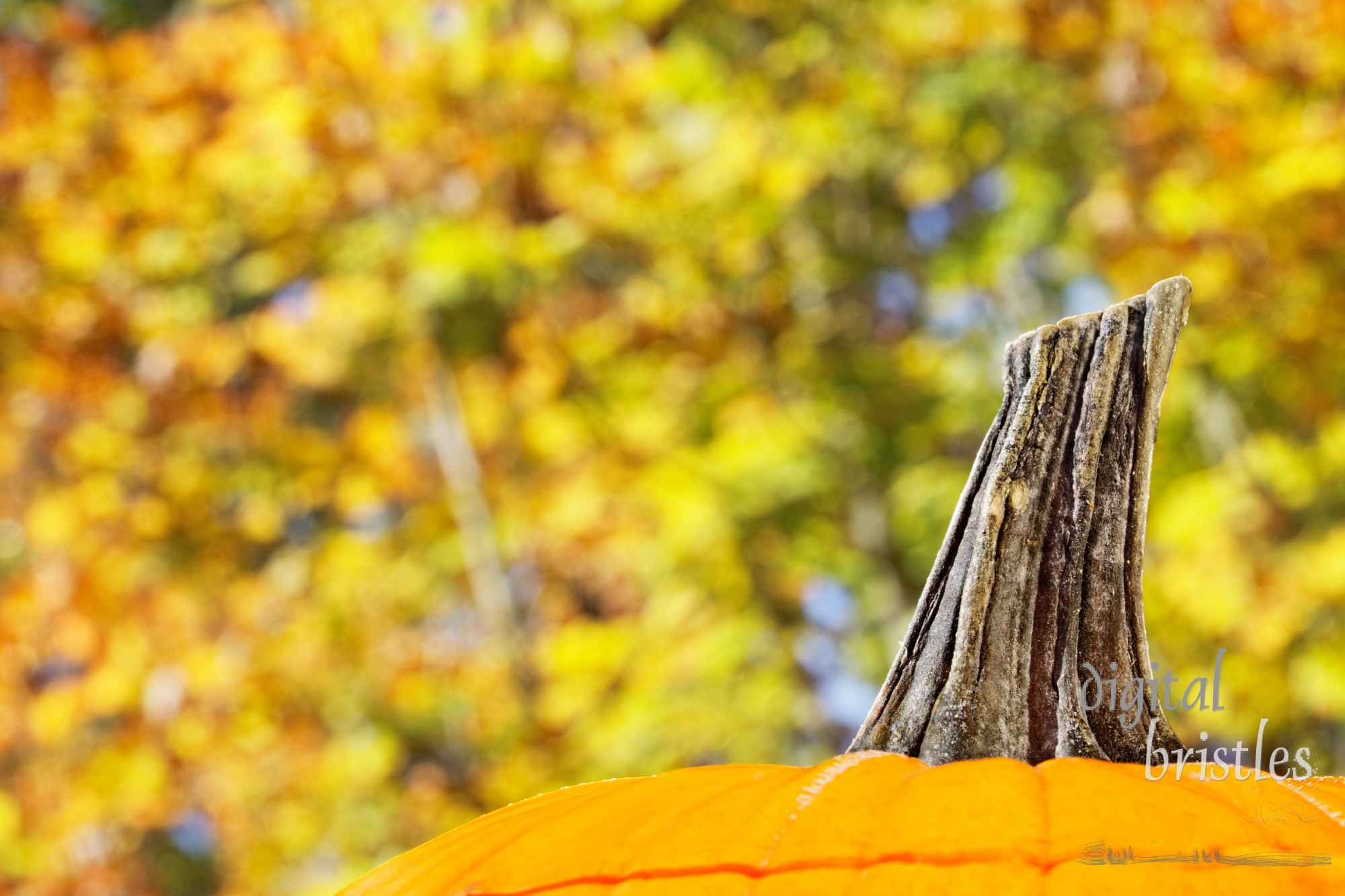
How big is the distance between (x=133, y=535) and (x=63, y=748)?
1123 mm

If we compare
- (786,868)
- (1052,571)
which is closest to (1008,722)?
(1052,571)

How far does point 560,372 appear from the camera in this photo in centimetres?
439

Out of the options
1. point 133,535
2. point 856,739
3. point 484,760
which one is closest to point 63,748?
point 133,535

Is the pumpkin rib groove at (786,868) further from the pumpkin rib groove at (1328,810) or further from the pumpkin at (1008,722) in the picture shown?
the pumpkin rib groove at (1328,810)

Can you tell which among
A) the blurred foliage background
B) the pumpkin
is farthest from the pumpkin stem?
the blurred foliage background

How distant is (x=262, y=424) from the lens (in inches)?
190

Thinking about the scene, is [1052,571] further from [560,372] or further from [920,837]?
[560,372]

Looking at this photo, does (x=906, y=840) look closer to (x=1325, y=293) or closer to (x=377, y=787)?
(x=1325, y=293)

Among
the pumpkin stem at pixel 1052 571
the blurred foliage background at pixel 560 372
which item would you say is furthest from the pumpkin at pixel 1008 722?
the blurred foliage background at pixel 560 372

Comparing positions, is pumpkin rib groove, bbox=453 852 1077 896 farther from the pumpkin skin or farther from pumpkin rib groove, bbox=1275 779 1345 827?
pumpkin rib groove, bbox=1275 779 1345 827

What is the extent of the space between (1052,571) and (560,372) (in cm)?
377

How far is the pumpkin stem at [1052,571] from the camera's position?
688 millimetres

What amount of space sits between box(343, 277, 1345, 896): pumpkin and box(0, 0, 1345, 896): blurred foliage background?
2.52m

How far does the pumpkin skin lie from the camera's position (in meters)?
0.54
